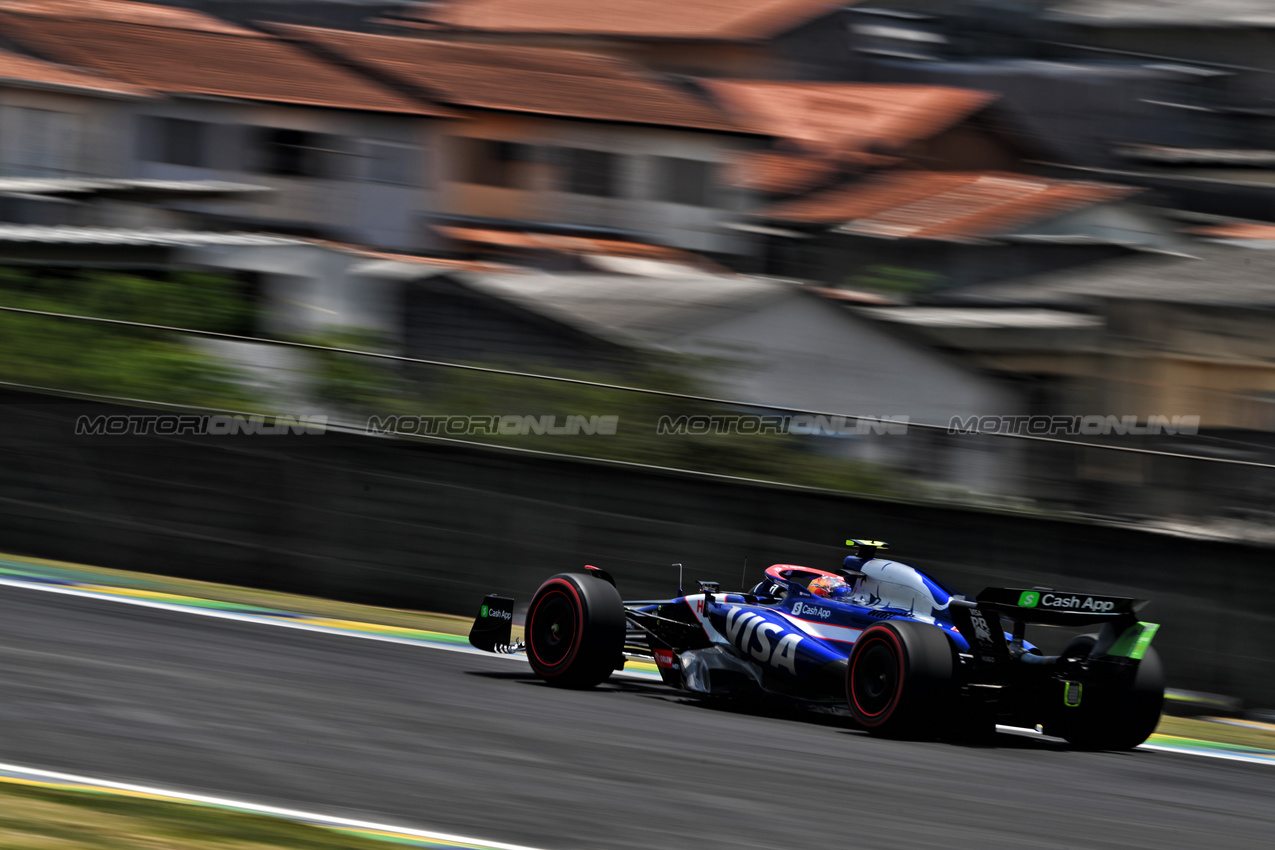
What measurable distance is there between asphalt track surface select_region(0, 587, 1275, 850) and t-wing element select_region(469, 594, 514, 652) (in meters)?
0.57

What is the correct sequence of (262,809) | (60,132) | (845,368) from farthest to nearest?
1. (60,132)
2. (845,368)
3. (262,809)

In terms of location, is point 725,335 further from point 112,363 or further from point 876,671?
point 876,671

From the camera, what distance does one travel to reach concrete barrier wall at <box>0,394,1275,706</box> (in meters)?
14.3

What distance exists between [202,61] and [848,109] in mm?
17706

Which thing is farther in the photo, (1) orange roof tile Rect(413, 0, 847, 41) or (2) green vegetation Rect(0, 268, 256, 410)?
(1) orange roof tile Rect(413, 0, 847, 41)

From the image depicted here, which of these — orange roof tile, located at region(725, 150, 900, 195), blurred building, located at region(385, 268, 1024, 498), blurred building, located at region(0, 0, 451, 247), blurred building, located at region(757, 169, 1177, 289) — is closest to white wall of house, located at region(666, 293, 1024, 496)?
blurred building, located at region(385, 268, 1024, 498)

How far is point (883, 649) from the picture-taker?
28.1ft

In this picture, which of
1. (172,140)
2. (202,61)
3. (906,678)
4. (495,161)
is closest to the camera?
(906,678)

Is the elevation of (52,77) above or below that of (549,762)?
above

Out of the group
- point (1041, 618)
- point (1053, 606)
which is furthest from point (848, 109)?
point (1053, 606)

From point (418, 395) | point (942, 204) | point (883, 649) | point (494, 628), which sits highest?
point (942, 204)

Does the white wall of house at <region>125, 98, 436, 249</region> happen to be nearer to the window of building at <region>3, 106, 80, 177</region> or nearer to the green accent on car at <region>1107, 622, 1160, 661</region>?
the window of building at <region>3, 106, 80, 177</region>

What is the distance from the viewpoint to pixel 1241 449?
74.1 ft

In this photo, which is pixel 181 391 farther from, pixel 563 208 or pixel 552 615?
pixel 563 208
